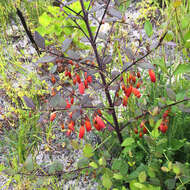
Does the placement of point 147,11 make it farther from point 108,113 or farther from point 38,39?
point 38,39

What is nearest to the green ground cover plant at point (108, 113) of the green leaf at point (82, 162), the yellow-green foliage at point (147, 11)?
the green leaf at point (82, 162)

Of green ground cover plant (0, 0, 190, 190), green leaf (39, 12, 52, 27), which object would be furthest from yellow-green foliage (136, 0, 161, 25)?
green leaf (39, 12, 52, 27)

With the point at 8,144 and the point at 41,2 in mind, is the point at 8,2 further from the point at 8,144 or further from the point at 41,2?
the point at 8,144

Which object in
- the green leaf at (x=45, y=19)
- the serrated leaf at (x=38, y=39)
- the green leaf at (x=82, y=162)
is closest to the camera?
the serrated leaf at (x=38, y=39)

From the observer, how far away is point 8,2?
7.79 ft

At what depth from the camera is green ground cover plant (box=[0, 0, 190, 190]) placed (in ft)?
2.51

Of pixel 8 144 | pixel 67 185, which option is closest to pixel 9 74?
pixel 8 144

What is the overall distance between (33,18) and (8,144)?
5.00 feet

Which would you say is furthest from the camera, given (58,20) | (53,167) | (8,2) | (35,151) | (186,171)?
(8,2)

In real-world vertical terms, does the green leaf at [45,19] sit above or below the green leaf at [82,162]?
above

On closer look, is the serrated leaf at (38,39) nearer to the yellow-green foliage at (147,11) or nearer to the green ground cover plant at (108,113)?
the green ground cover plant at (108,113)

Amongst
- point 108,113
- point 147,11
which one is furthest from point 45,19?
point 108,113

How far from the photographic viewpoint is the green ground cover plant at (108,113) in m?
0.77

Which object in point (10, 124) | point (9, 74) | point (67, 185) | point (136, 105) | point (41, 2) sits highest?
point (41, 2)
